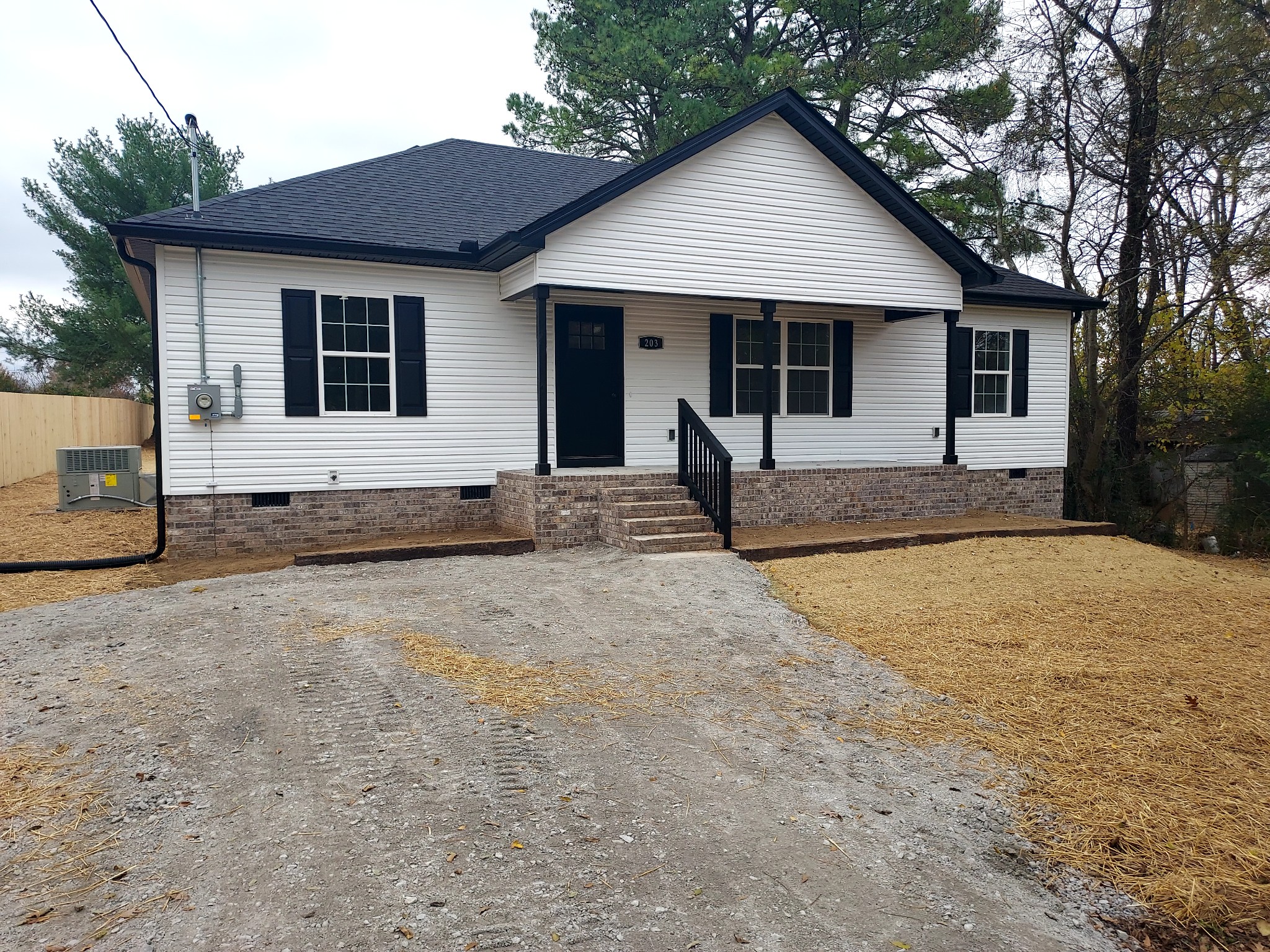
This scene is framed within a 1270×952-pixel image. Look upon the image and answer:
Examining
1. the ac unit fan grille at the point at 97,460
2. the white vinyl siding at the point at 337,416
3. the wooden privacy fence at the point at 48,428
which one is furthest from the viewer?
the wooden privacy fence at the point at 48,428

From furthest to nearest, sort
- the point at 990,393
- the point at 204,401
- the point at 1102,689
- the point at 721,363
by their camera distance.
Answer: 1. the point at 990,393
2. the point at 721,363
3. the point at 204,401
4. the point at 1102,689

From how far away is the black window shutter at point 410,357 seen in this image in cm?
1033

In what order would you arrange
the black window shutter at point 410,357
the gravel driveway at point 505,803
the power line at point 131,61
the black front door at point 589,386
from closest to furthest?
the gravel driveway at point 505,803, the power line at point 131,61, the black window shutter at point 410,357, the black front door at point 589,386

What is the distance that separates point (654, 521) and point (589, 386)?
9.96ft

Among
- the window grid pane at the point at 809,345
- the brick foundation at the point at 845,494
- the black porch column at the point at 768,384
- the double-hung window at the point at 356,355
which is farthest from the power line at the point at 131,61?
the window grid pane at the point at 809,345

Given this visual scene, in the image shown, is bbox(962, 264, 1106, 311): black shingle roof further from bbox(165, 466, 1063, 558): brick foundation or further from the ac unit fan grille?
the ac unit fan grille

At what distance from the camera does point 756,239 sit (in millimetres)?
10875

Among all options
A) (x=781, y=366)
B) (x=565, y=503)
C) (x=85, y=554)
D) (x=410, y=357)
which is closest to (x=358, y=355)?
(x=410, y=357)

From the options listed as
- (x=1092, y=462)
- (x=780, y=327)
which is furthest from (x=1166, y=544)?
(x=780, y=327)

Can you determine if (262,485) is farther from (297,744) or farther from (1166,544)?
(1166,544)

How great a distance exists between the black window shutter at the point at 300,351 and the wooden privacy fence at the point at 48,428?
9.20 meters

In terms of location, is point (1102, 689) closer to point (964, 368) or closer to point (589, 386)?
point (589, 386)

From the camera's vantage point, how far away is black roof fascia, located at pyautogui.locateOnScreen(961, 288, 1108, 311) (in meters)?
13.3

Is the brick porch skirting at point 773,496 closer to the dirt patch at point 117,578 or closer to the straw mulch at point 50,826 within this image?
the dirt patch at point 117,578
